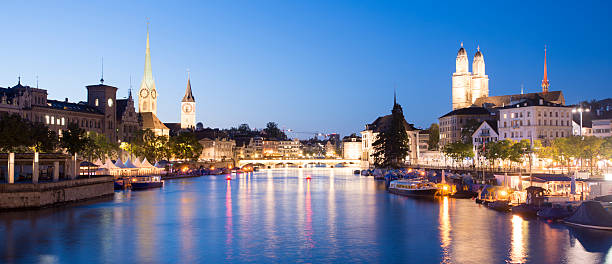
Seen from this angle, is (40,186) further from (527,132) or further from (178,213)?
(527,132)

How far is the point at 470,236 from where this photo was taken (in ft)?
138

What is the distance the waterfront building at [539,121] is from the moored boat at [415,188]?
1393 inches

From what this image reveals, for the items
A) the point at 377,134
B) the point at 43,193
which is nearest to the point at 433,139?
the point at 377,134

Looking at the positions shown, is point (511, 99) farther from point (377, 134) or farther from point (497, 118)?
point (377, 134)

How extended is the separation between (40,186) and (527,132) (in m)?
80.9

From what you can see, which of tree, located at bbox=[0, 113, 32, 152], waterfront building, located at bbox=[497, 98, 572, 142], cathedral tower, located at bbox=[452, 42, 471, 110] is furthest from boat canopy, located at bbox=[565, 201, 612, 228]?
cathedral tower, located at bbox=[452, 42, 471, 110]

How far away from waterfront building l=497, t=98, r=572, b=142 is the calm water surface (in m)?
45.7

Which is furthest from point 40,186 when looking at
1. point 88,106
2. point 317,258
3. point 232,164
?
point 232,164

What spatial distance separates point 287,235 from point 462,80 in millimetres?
161250

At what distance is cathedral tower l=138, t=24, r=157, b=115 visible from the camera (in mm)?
197125

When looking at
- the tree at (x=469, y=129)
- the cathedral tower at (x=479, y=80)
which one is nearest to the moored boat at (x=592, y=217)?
the tree at (x=469, y=129)

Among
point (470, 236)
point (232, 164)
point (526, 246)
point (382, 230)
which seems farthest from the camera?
point (232, 164)

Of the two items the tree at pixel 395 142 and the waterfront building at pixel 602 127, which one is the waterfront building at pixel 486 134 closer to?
the tree at pixel 395 142

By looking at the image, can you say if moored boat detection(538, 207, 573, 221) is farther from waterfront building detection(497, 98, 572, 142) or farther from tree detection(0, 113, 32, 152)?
waterfront building detection(497, 98, 572, 142)
